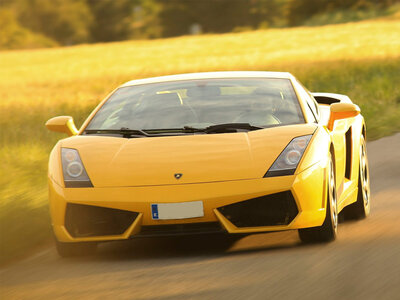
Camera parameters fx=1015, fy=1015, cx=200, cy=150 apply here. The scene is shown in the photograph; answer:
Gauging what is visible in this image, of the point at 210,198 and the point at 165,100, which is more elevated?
the point at 165,100

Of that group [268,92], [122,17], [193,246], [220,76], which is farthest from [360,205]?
[122,17]

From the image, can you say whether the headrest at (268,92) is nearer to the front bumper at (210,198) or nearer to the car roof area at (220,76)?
the car roof area at (220,76)

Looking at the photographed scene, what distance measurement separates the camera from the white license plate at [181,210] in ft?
20.0

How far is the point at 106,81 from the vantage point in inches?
1229

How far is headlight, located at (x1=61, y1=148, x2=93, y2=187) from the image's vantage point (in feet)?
20.8

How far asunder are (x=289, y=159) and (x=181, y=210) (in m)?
0.75

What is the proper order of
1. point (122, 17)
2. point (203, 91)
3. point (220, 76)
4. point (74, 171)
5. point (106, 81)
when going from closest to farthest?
point (74, 171) < point (203, 91) < point (220, 76) < point (106, 81) < point (122, 17)

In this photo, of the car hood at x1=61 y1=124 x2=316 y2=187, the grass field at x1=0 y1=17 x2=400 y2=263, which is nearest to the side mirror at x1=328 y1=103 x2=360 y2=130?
the car hood at x1=61 y1=124 x2=316 y2=187

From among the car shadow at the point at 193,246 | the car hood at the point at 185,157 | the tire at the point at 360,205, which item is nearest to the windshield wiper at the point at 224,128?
the car hood at the point at 185,157

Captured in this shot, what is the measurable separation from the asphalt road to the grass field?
877 mm

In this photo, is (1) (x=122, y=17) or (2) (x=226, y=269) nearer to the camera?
(2) (x=226, y=269)

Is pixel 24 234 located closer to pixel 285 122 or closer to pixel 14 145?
pixel 285 122

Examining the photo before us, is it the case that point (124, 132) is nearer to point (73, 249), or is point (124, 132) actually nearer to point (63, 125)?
point (63, 125)

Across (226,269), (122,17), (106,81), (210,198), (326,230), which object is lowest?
(122,17)
